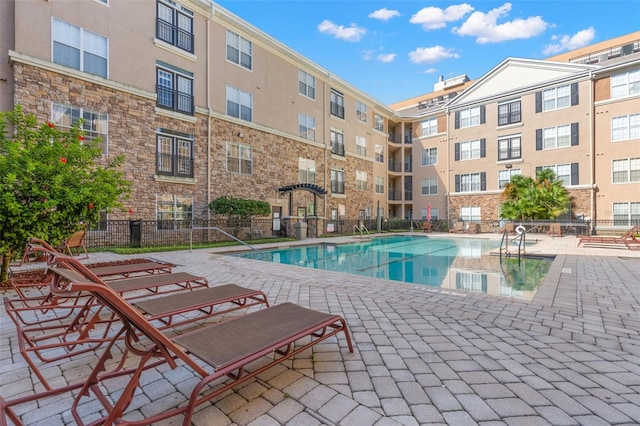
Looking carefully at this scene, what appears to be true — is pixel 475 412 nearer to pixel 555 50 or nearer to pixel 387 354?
pixel 387 354

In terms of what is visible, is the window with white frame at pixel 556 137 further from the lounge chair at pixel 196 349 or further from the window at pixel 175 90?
the lounge chair at pixel 196 349

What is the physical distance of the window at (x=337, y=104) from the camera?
25.2m

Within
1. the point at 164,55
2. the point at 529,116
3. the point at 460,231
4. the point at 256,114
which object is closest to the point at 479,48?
the point at 529,116

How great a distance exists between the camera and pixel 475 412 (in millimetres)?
2098

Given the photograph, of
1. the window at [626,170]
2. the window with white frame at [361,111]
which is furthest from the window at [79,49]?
the window at [626,170]

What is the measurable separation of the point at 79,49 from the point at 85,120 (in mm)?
3161

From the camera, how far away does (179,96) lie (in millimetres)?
15664

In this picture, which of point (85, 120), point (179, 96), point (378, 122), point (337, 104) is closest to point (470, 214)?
point (378, 122)

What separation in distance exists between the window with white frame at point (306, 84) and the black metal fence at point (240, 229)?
9.49 m

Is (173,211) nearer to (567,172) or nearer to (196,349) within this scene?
(196,349)

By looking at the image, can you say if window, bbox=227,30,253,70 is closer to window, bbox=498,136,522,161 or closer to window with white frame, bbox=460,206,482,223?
window, bbox=498,136,522,161

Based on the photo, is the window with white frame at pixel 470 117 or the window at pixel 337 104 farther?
the window with white frame at pixel 470 117

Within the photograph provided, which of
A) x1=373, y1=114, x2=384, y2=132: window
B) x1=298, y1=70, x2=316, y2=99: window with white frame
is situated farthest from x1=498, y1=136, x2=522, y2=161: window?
x1=298, y1=70, x2=316, y2=99: window with white frame

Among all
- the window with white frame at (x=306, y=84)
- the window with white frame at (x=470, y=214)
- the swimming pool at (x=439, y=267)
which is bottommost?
the swimming pool at (x=439, y=267)
